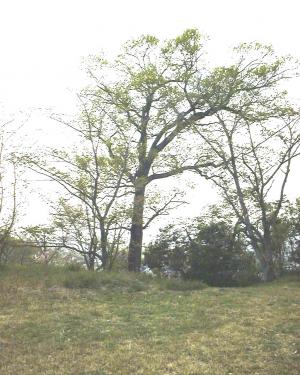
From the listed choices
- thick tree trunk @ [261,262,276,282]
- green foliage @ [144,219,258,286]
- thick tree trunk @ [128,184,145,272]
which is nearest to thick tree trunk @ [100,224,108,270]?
thick tree trunk @ [128,184,145,272]

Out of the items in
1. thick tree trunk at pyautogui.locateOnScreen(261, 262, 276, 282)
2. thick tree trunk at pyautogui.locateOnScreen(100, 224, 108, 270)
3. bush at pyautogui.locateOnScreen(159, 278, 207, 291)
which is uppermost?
thick tree trunk at pyautogui.locateOnScreen(100, 224, 108, 270)

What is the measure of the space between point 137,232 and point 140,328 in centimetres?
885

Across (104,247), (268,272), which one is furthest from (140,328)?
(268,272)

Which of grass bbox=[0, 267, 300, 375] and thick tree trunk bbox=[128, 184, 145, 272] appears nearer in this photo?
grass bbox=[0, 267, 300, 375]

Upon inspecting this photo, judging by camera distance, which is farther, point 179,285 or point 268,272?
point 268,272

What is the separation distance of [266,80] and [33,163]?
1032 centimetres

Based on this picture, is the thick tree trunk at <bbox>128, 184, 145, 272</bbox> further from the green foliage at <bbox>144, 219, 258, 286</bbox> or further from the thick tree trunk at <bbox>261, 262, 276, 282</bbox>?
the thick tree trunk at <bbox>261, 262, 276, 282</bbox>

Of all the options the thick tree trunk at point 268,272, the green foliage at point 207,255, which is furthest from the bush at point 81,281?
the thick tree trunk at point 268,272

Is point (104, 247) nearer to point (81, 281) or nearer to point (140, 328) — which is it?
point (81, 281)

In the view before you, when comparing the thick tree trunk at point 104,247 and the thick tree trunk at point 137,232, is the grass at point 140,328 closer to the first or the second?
the thick tree trunk at point 104,247

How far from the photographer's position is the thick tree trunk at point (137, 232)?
53.1 feet

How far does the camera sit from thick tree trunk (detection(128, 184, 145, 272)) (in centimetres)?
1617

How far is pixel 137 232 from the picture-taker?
17.2m

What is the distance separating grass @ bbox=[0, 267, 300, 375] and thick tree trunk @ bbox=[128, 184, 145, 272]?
3.99 metres
